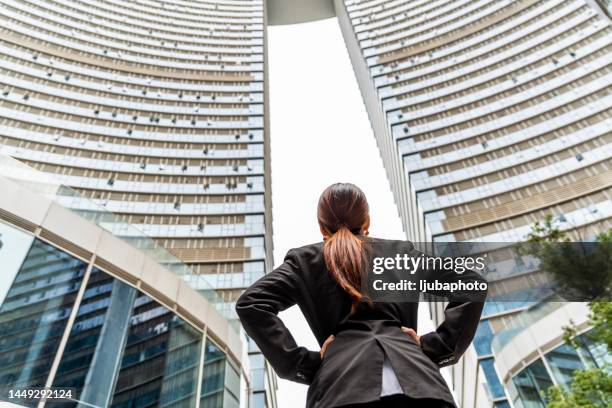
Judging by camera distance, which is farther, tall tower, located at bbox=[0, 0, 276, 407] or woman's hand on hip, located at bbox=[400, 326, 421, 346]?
tall tower, located at bbox=[0, 0, 276, 407]

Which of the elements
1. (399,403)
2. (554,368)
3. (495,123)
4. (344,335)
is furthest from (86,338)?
(495,123)

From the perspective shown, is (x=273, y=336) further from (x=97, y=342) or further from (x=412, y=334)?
(x=97, y=342)

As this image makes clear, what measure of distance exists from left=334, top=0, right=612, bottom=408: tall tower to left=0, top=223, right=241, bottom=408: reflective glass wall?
57.7 ft

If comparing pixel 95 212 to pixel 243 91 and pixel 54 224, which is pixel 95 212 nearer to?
pixel 54 224

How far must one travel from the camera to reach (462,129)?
38438mm

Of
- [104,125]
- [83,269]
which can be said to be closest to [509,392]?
[83,269]

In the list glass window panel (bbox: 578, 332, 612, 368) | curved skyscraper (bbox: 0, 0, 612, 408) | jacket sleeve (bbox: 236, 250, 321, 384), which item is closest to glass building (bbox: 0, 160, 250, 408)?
jacket sleeve (bbox: 236, 250, 321, 384)

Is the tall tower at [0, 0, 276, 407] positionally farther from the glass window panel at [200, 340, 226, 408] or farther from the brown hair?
the brown hair

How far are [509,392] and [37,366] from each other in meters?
12.5

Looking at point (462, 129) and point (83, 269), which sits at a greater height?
point (462, 129)

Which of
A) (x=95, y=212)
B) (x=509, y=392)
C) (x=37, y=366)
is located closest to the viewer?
(x=37, y=366)

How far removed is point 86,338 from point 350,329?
233 inches

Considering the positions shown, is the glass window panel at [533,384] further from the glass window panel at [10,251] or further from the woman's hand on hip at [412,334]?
the glass window panel at [10,251]

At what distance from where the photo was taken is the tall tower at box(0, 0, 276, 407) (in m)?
33.1
